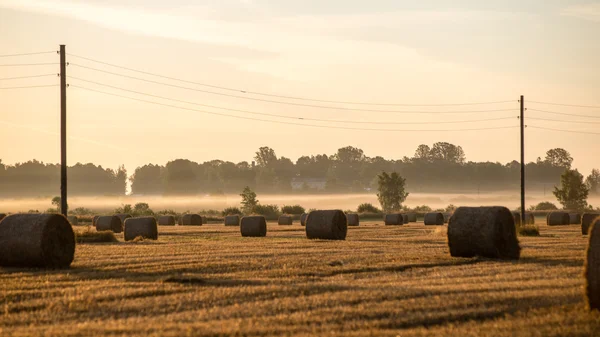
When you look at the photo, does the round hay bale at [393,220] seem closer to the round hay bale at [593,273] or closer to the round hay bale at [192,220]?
the round hay bale at [192,220]

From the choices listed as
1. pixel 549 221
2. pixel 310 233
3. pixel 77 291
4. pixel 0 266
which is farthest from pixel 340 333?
pixel 549 221

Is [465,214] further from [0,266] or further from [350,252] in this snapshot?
[0,266]

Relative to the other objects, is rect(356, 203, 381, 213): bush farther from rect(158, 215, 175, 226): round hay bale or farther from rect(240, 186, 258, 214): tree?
rect(158, 215, 175, 226): round hay bale

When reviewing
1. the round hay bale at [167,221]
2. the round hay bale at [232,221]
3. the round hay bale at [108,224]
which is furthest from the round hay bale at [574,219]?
the round hay bale at [108,224]

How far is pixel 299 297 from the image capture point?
15.8 metres

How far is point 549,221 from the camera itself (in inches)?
2454

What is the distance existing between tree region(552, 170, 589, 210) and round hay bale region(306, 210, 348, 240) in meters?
83.2

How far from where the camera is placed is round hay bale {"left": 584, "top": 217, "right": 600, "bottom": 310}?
46.7 ft

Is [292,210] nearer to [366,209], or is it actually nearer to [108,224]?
[366,209]

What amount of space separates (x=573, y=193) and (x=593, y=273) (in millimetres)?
103844

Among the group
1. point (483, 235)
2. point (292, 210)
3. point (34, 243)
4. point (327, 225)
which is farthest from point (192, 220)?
point (483, 235)

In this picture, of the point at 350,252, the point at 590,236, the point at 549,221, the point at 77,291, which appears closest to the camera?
the point at 590,236

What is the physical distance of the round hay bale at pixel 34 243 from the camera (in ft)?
74.0

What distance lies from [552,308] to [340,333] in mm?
4285
